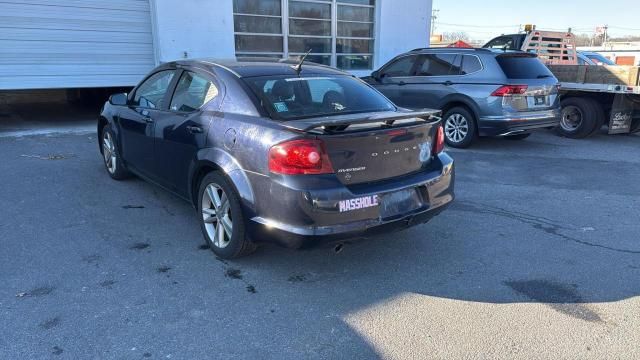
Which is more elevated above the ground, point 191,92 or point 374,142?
point 191,92

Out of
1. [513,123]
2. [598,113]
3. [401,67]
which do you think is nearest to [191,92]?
[513,123]

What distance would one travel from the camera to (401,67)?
9.66 metres

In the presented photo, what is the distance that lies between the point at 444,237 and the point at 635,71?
659 cm

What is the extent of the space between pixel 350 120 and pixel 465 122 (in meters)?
5.64

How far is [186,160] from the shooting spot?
4.24m

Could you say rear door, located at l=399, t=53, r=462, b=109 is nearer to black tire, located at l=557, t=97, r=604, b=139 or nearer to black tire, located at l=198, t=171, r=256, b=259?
black tire, located at l=557, t=97, r=604, b=139

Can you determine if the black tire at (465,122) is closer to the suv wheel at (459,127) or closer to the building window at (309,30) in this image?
the suv wheel at (459,127)

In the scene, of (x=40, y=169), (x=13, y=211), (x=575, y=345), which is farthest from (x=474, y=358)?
(x=40, y=169)

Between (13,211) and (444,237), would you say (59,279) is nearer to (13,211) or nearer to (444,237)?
(13,211)

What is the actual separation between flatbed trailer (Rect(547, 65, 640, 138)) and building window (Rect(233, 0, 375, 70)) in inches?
228

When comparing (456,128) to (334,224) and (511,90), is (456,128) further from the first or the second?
(334,224)

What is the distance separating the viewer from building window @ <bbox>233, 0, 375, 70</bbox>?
1229 cm

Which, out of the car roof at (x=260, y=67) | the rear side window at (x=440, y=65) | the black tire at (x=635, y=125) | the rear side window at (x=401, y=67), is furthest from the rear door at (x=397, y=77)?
the car roof at (x=260, y=67)

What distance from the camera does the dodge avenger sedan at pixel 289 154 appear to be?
3.31 m
